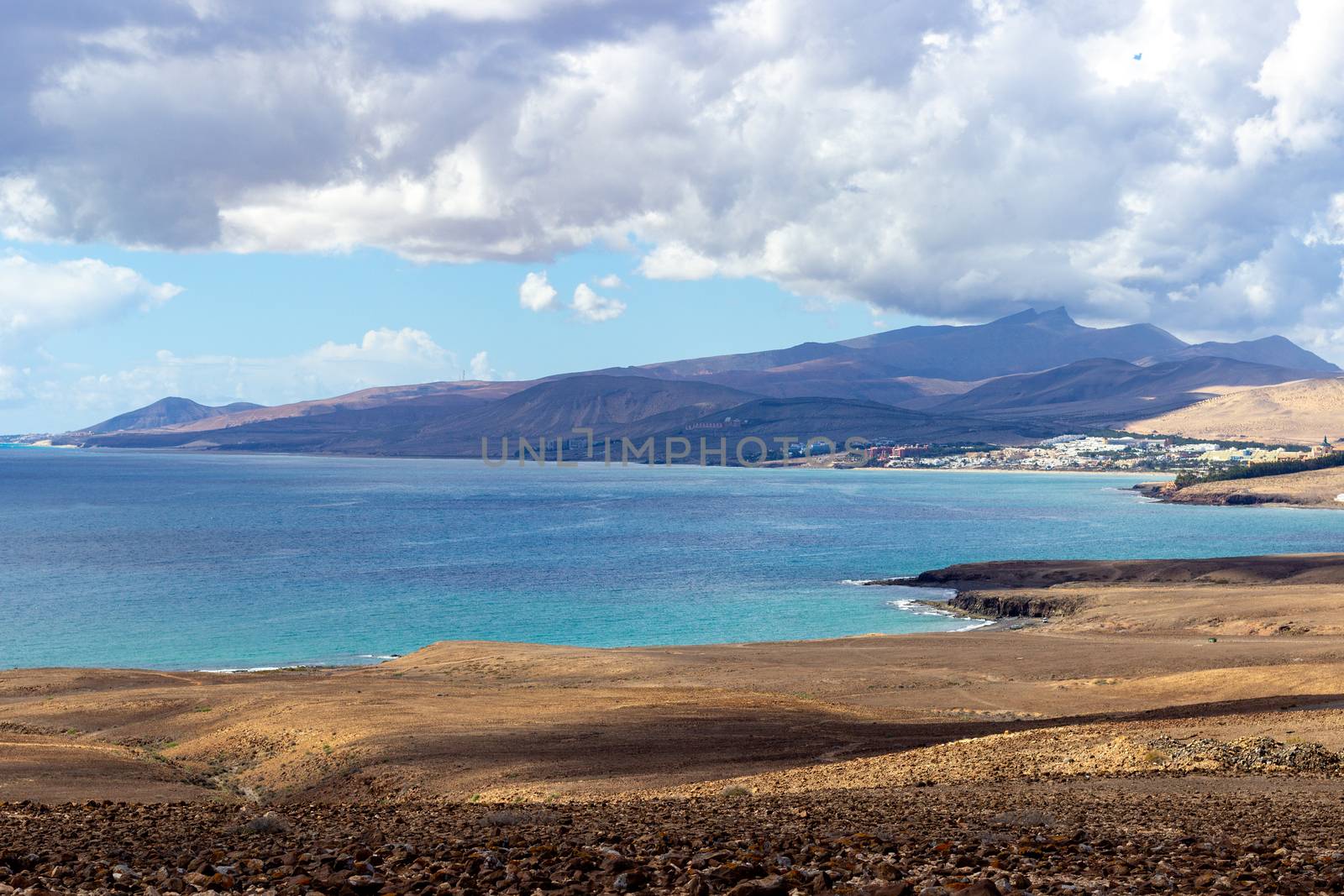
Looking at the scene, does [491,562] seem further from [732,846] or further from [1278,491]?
[1278,491]

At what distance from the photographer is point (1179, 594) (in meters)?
65.9

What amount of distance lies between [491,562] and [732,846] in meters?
82.4

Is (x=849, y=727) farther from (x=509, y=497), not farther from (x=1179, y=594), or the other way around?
(x=509, y=497)

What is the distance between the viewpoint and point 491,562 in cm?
9219

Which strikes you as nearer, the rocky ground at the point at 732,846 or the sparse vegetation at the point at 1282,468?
the rocky ground at the point at 732,846

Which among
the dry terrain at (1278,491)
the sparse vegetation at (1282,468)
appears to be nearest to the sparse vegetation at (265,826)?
the dry terrain at (1278,491)

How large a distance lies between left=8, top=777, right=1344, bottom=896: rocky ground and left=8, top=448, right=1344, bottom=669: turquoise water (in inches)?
1642

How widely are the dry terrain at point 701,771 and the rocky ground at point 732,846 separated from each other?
0.06 meters

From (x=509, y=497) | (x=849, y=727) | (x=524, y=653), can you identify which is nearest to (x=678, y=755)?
(x=849, y=727)

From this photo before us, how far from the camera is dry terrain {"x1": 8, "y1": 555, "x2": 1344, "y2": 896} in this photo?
410 inches

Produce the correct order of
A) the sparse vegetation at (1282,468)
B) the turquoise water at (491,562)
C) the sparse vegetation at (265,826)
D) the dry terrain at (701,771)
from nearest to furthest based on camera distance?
the dry terrain at (701,771)
the sparse vegetation at (265,826)
the turquoise water at (491,562)
the sparse vegetation at (1282,468)

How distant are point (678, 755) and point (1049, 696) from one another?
17.9m

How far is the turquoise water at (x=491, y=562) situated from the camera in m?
61.5

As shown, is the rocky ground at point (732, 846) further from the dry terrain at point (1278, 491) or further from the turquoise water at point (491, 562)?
the dry terrain at point (1278, 491)
